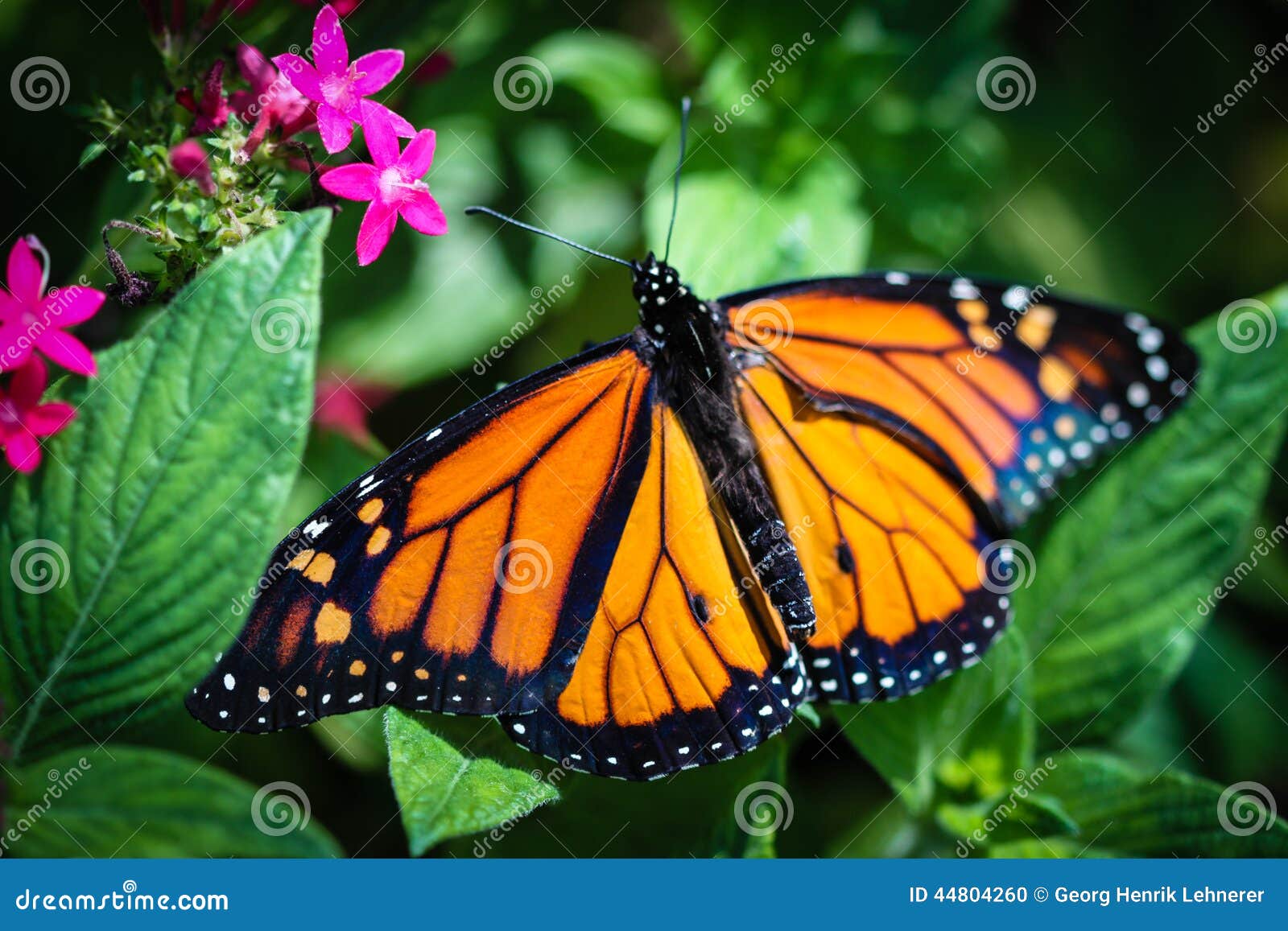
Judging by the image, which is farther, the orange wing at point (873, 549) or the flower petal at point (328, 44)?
the orange wing at point (873, 549)

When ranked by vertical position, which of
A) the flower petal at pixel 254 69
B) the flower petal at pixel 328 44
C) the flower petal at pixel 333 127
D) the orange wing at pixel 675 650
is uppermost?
the flower petal at pixel 328 44

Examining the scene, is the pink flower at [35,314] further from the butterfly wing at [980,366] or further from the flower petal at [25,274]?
the butterfly wing at [980,366]

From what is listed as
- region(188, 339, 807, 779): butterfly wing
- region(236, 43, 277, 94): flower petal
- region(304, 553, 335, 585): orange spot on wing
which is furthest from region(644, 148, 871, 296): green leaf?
region(304, 553, 335, 585): orange spot on wing

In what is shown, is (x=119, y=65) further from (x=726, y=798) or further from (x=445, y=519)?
(x=726, y=798)

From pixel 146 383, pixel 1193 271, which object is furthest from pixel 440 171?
pixel 1193 271

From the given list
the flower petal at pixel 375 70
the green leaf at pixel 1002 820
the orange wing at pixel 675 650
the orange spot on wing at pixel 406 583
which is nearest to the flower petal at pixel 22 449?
the orange spot on wing at pixel 406 583

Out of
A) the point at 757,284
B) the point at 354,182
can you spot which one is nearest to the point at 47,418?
the point at 354,182
